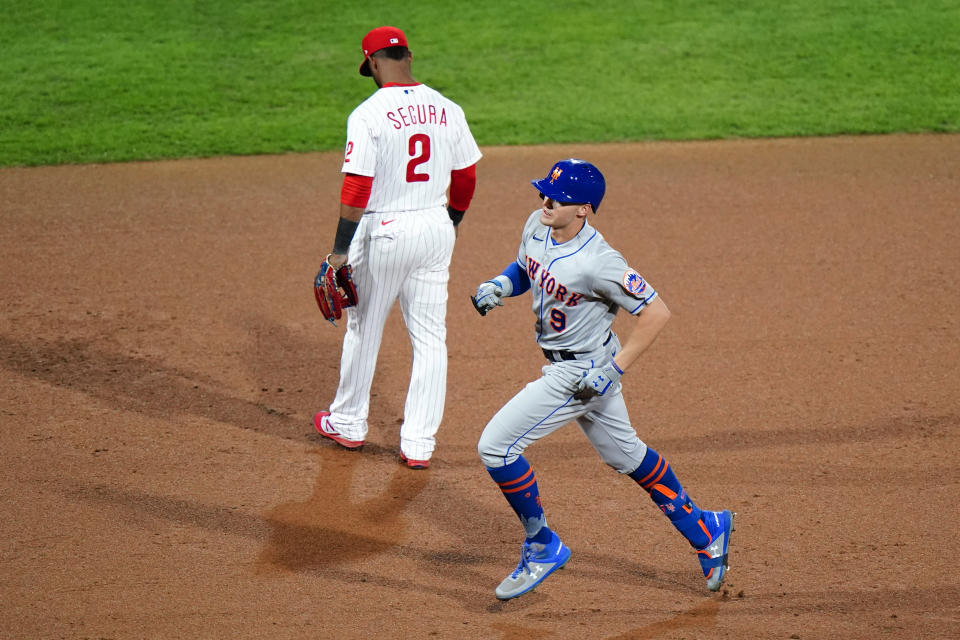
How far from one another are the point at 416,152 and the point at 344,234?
532 mm

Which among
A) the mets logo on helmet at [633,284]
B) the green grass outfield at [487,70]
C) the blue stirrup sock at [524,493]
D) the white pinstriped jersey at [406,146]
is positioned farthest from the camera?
the green grass outfield at [487,70]

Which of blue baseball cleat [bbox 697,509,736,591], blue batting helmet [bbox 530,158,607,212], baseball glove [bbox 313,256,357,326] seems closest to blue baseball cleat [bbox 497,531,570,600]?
blue baseball cleat [bbox 697,509,736,591]

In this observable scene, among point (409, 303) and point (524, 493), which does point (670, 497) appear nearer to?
point (524, 493)

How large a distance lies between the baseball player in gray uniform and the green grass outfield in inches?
272

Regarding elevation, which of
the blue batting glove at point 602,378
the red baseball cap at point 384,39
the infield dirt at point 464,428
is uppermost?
the red baseball cap at point 384,39

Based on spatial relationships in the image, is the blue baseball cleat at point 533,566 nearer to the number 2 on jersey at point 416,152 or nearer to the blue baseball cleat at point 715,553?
the blue baseball cleat at point 715,553

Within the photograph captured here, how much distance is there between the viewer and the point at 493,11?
14.1 meters

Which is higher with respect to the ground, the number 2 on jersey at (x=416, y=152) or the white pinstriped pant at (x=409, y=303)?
the number 2 on jersey at (x=416, y=152)

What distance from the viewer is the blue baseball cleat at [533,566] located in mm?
4188

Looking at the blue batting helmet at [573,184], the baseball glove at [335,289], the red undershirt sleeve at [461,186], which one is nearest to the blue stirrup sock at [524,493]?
the blue batting helmet at [573,184]

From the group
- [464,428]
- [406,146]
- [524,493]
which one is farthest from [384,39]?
[524,493]

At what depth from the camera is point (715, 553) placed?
13.9 ft

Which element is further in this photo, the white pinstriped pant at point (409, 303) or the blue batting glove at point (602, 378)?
the white pinstriped pant at point (409, 303)

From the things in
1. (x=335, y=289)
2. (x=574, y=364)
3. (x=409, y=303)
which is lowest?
(x=409, y=303)
